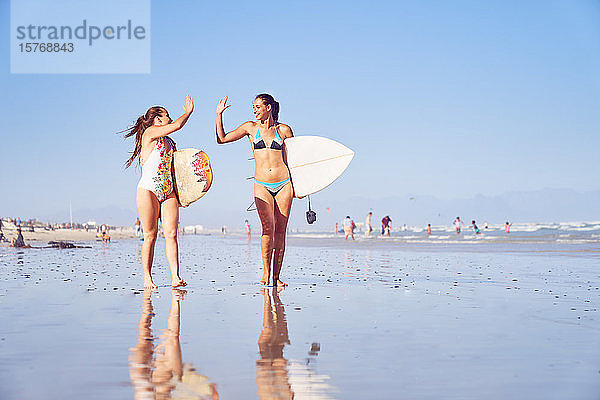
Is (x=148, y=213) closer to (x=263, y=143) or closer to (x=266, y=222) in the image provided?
(x=266, y=222)

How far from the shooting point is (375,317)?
4.62 metres

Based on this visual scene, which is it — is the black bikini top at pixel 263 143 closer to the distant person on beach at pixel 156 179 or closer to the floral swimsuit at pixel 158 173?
the distant person on beach at pixel 156 179

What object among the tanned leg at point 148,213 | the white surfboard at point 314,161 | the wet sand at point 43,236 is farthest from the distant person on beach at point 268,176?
the wet sand at point 43,236

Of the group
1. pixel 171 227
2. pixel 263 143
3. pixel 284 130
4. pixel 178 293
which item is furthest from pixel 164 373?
pixel 284 130

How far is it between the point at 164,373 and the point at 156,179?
449cm

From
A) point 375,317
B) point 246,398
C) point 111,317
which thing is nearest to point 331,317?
point 375,317

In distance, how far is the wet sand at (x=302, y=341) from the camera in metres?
2.68

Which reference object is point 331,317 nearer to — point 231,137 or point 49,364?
point 49,364

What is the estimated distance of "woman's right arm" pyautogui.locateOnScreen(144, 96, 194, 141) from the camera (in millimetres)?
6984

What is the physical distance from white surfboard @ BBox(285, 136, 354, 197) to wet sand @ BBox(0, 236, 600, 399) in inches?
54.1

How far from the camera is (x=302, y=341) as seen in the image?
3.68m

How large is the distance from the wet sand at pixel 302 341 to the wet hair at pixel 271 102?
2145 mm

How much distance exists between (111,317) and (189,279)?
10.7ft

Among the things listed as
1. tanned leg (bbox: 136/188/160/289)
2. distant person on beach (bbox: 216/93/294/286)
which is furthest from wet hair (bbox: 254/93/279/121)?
tanned leg (bbox: 136/188/160/289)
